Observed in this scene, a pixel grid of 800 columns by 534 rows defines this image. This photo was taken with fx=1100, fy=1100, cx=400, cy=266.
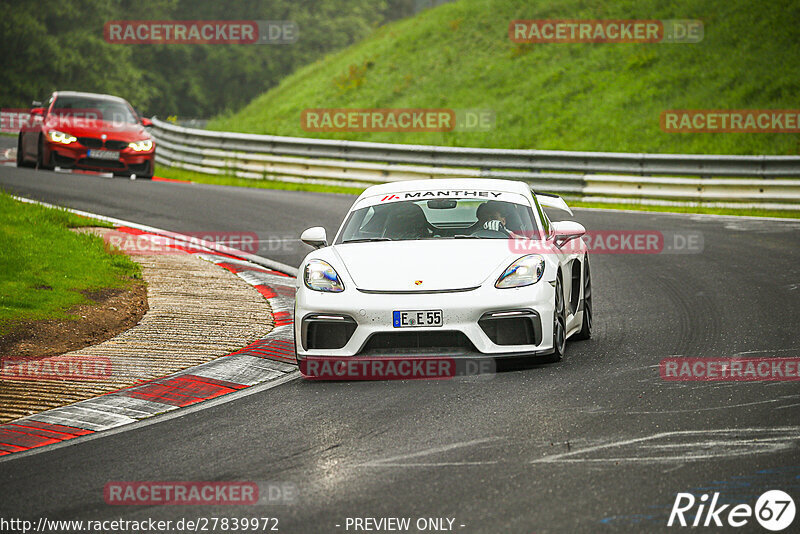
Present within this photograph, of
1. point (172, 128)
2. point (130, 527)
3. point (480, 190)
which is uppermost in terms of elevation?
point (172, 128)

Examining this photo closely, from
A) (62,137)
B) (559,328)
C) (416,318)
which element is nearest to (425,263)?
(416,318)

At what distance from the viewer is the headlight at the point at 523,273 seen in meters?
7.71

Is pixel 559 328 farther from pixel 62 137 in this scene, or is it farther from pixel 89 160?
pixel 62 137

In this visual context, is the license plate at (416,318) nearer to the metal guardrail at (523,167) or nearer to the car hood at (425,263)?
the car hood at (425,263)

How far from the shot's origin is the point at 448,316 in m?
7.43

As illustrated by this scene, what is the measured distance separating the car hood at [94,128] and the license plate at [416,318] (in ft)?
52.0

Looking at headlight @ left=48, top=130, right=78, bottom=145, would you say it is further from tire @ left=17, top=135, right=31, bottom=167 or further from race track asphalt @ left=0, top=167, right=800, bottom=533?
race track asphalt @ left=0, top=167, right=800, bottom=533

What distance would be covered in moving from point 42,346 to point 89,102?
15212mm

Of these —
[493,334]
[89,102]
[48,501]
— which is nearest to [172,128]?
[89,102]

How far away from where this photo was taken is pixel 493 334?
24.7ft

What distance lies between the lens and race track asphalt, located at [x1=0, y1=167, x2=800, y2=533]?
15.9 feet

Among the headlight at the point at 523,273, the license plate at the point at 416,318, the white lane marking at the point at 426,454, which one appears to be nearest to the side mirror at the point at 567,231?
the headlight at the point at 523,273

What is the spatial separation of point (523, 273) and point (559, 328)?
0.50 metres

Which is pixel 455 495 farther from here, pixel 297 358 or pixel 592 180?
pixel 592 180
